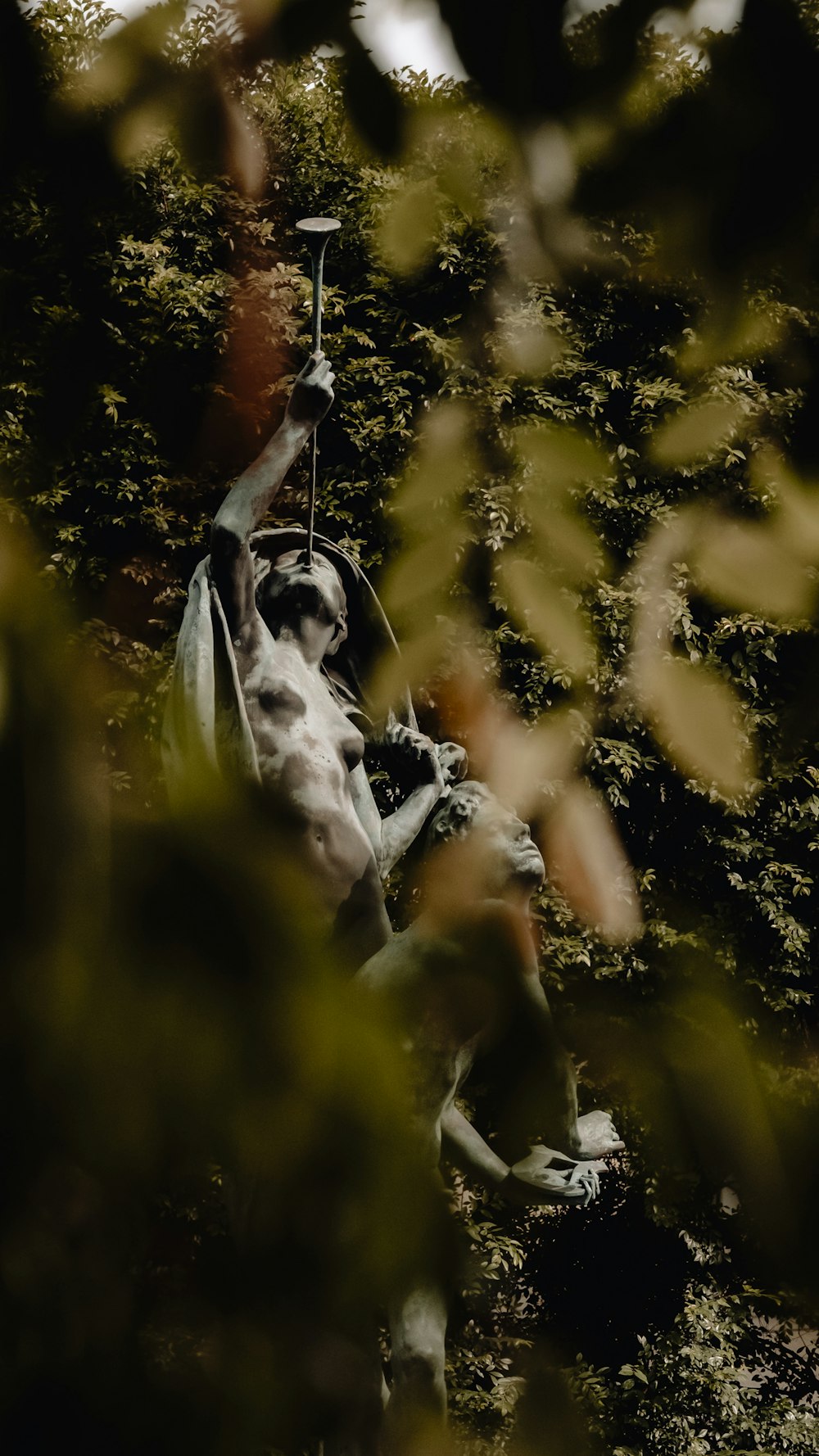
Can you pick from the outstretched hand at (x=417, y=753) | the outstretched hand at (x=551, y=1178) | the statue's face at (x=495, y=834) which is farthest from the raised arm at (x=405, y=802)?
the outstretched hand at (x=551, y=1178)

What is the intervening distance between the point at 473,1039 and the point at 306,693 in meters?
1.10

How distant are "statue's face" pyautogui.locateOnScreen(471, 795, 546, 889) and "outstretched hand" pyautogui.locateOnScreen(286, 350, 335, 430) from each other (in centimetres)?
104

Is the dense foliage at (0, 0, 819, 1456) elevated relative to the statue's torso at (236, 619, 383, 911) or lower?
lower

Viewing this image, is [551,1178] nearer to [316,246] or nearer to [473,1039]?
[473,1039]

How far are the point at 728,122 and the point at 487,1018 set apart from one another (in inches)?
38.5

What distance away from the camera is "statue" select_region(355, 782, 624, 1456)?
3.78 feet

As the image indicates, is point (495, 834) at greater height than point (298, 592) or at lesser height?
lesser

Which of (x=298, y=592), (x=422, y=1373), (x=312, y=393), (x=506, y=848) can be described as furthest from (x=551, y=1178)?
(x=312, y=393)

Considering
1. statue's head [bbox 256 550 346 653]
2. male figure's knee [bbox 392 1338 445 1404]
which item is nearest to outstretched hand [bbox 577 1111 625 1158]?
male figure's knee [bbox 392 1338 445 1404]

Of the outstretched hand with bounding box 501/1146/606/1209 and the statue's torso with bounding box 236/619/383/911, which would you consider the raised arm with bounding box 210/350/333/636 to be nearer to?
the statue's torso with bounding box 236/619/383/911

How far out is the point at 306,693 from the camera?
3562 mm

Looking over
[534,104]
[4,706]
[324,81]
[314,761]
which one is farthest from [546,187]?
[314,761]

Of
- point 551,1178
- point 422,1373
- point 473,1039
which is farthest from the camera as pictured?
point 551,1178

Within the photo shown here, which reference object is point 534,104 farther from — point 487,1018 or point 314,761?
point 314,761
